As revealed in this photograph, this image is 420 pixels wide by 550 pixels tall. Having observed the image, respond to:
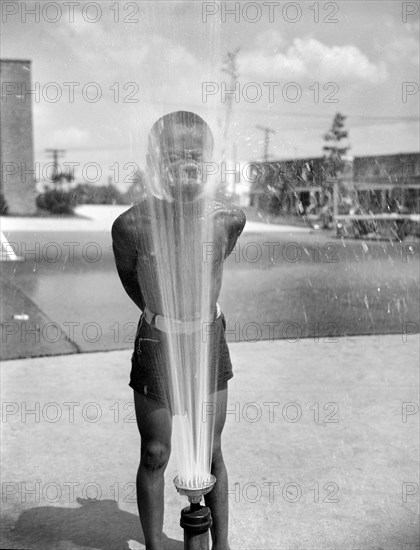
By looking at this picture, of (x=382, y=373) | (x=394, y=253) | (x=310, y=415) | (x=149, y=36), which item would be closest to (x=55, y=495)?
(x=310, y=415)

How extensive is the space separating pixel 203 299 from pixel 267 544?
1.02 meters

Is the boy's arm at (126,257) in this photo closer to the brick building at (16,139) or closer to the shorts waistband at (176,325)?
the shorts waistband at (176,325)

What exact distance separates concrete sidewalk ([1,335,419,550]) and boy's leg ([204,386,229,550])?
0.21 meters

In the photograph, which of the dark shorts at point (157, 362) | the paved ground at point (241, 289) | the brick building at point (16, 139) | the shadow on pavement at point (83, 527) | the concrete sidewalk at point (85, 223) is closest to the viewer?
the dark shorts at point (157, 362)

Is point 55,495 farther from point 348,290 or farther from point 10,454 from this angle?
point 348,290

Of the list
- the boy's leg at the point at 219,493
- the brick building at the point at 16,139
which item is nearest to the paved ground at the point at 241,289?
the brick building at the point at 16,139

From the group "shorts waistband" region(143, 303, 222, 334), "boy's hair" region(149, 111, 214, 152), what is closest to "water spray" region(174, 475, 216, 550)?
"shorts waistband" region(143, 303, 222, 334)

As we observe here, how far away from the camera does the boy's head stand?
6.74 ft

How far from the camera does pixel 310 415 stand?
156 inches

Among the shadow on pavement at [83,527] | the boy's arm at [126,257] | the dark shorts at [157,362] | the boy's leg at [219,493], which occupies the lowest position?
the shadow on pavement at [83,527]

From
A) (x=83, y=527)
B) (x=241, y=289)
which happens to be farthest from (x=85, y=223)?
(x=83, y=527)

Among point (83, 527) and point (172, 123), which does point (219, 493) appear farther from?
point (172, 123)

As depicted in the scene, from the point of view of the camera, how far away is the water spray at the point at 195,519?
202 cm

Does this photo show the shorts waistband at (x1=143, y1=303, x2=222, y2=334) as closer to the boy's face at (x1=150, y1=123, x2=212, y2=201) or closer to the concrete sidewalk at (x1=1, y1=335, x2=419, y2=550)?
the boy's face at (x1=150, y1=123, x2=212, y2=201)
